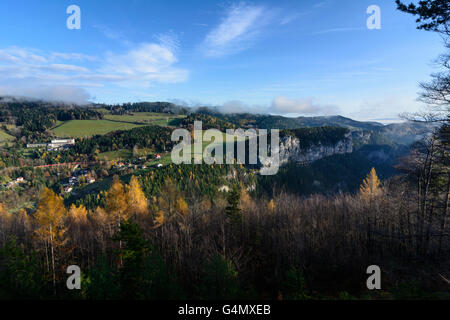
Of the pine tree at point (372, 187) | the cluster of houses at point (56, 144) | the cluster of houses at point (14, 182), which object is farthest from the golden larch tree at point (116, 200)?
the cluster of houses at point (56, 144)

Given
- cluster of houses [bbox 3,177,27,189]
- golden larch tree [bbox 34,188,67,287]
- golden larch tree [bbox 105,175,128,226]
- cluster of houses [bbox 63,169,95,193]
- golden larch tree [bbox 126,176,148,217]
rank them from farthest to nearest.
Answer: cluster of houses [bbox 3,177,27,189] < cluster of houses [bbox 63,169,95,193] < golden larch tree [bbox 126,176,148,217] < golden larch tree [bbox 105,175,128,226] < golden larch tree [bbox 34,188,67,287]

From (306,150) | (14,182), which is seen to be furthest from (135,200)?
(306,150)

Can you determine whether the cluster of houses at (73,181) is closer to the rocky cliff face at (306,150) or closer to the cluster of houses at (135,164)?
the cluster of houses at (135,164)

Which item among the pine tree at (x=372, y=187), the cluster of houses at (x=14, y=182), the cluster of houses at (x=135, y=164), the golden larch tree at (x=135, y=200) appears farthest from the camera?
the cluster of houses at (x=135, y=164)

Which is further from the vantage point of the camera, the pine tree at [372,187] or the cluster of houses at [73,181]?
the cluster of houses at [73,181]

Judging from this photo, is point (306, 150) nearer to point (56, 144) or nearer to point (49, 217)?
point (49, 217)

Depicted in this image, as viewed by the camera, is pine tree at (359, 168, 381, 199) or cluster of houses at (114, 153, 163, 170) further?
cluster of houses at (114, 153, 163, 170)

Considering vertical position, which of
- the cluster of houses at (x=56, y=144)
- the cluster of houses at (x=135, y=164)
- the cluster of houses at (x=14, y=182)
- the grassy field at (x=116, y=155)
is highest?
the cluster of houses at (x=56, y=144)

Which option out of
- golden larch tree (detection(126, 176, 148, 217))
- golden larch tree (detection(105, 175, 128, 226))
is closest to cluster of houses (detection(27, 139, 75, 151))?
golden larch tree (detection(126, 176, 148, 217))

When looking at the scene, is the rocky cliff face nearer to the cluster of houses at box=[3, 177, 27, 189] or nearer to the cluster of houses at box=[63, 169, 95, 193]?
the cluster of houses at box=[63, 169, 95, 193]
